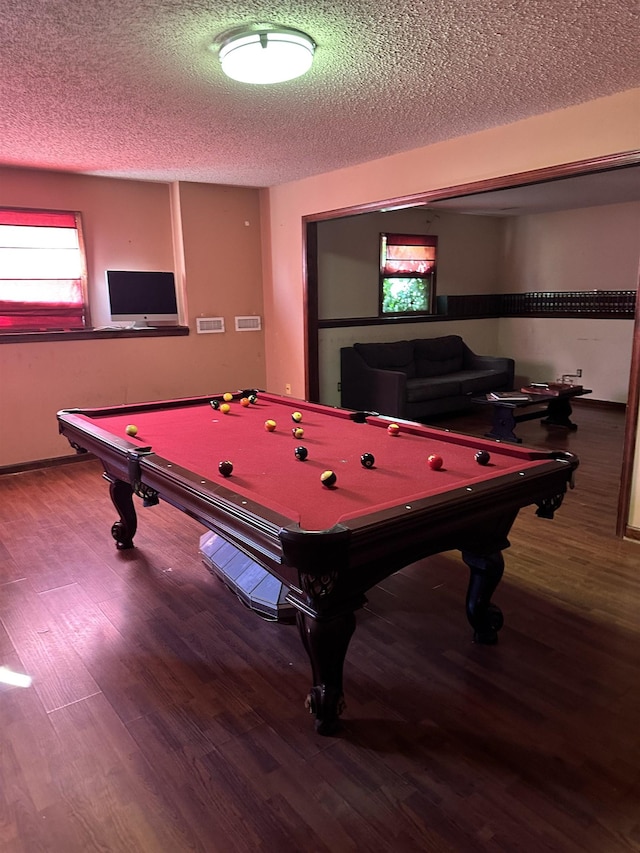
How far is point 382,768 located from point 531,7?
8.52 feet

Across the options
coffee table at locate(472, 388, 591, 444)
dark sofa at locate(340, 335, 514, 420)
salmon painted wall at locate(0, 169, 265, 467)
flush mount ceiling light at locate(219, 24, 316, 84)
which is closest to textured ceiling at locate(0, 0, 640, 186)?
flush mount ceiling light at locate(219, 24, 316, 84)

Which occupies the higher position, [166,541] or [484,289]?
[484,289]

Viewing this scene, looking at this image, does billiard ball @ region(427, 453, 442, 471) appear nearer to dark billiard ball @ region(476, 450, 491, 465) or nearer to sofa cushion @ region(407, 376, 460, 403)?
dark billiard ball @ region(476, 450, 491, 465)

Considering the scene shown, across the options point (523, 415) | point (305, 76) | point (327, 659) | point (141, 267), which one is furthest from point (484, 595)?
point (141, 267)

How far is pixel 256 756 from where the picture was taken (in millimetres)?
1840

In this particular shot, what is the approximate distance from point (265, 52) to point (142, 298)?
3.32 meters

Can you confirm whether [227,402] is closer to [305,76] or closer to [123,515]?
[123,515]

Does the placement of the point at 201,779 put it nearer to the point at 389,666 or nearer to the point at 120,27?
the point at 389,666

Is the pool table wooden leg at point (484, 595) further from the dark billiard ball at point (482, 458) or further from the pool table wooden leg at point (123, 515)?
the pool table wooden leg at point (123, 515)

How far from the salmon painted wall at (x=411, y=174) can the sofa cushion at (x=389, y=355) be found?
3.32 ft

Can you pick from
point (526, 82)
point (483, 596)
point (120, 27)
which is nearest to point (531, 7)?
point (526, 82)

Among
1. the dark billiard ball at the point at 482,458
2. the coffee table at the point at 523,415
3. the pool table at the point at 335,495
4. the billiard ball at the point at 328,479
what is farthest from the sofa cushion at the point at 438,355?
the billiard ball at the point at 328,479

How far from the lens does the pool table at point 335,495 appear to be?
1.69 meters

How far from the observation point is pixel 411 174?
428cm
